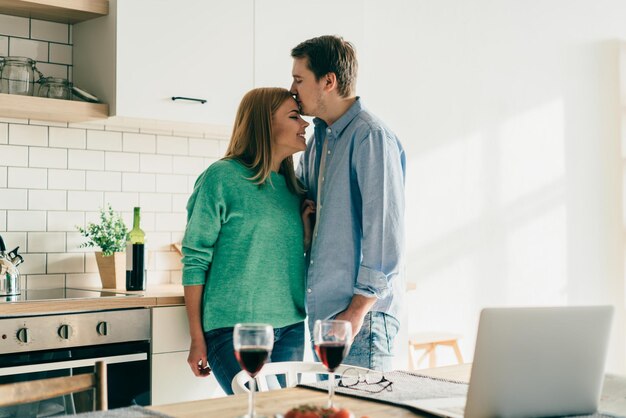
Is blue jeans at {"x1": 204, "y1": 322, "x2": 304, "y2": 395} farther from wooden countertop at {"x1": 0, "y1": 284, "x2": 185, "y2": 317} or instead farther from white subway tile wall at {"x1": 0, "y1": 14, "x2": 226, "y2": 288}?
white subway tile wall at {"x1": 0, "y1": 14, "x2": 226, "y2": 288}

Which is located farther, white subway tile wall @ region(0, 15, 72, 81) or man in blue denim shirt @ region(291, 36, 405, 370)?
white subway tile wall @ region(0, 15, 72, 81)

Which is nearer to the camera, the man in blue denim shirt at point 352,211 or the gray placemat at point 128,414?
the gray placemat at point 128,414

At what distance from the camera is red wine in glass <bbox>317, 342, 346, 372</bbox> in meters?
1.46

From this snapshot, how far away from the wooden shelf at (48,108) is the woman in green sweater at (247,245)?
0.79 meters

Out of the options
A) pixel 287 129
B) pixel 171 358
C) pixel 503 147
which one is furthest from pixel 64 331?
pixel 503 147

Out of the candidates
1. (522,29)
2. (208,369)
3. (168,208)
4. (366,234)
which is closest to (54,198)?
(168,208)

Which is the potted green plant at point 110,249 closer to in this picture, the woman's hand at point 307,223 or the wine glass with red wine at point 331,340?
the woman's hand at point 307,223

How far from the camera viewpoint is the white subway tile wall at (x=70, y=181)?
→ 10.7 ft

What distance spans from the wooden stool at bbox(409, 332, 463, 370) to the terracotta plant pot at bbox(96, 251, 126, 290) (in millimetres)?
1707

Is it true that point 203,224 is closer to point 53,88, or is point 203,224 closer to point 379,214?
point 379,214

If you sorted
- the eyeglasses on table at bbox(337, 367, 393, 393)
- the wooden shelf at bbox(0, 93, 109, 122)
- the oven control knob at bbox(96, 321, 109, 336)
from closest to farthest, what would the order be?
1. the eyeglasses on table at bbox(337, 367, 393, 393)
2. the oven control knob at bbox(96, 321, 109, 336)
3. the wooden shelf at bbox(0, 93, 109, 122)

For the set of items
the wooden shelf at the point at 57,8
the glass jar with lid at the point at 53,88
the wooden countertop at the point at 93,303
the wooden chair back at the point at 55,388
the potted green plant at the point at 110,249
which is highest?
the wooden shelf at the point at 57,8

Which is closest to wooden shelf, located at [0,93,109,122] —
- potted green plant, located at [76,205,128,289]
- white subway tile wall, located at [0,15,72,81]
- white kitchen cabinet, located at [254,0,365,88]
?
white subway tile wall, located at [0,15,72,81]

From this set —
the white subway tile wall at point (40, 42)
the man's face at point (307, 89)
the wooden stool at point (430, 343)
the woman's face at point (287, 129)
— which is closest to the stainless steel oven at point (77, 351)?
the woman's face at point (287, 129)
